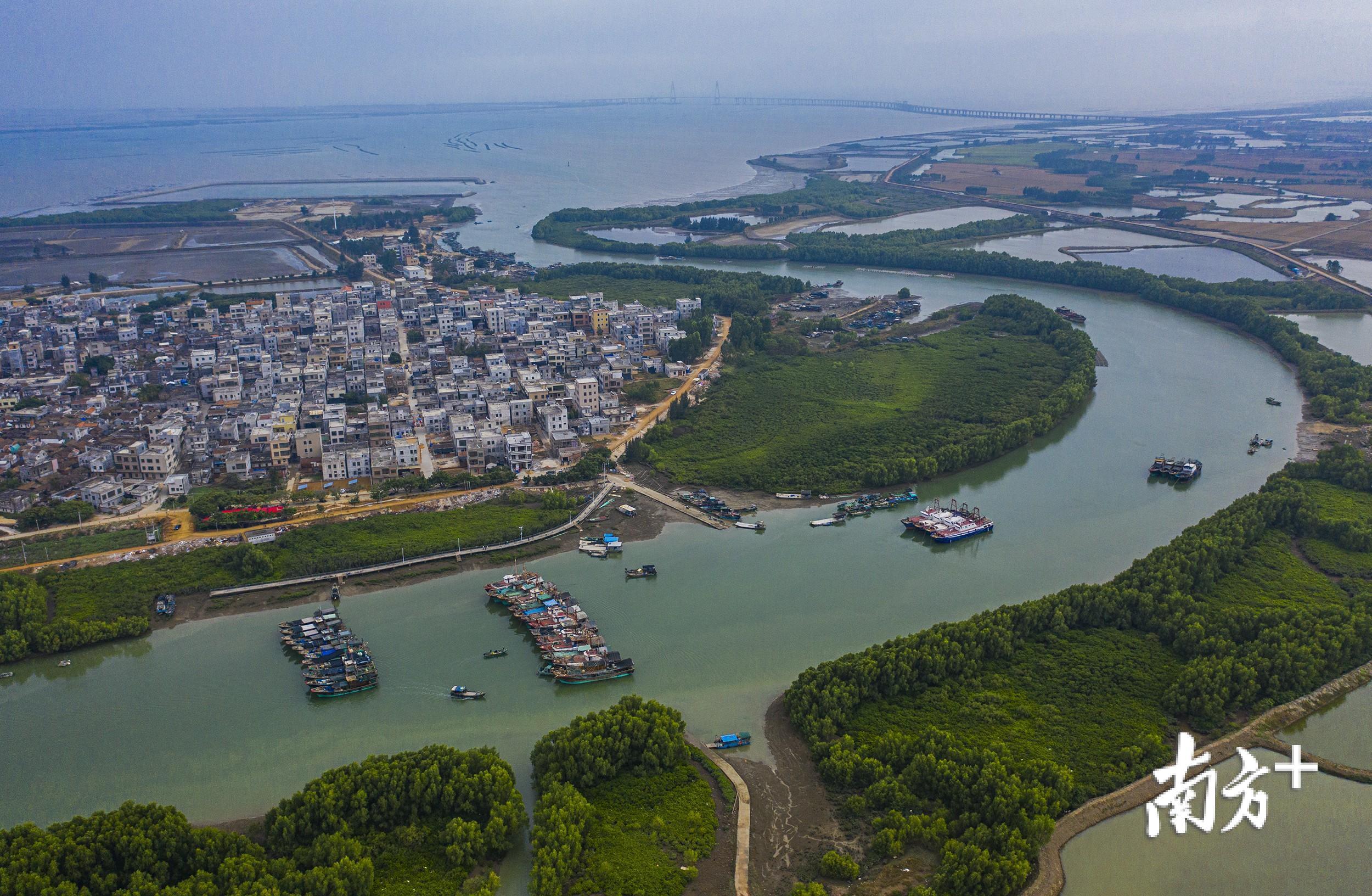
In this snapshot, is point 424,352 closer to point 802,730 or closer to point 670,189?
point 802,730

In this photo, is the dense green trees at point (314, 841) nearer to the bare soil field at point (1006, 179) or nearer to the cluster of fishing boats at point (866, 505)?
the cluster of fishing boats at point (866, 505)

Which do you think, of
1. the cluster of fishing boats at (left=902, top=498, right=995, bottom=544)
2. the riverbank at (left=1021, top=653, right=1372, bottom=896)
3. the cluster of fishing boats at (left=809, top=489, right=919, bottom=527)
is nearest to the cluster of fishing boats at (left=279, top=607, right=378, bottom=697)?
the cluster of fishing boats at (left=809, top=489, right=919, bottom=527)

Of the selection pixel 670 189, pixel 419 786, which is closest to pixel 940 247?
pixel 670 189

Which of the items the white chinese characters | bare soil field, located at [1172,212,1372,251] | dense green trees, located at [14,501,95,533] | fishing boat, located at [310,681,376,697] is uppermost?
bare soil field, located at [1172,212,1372,251]

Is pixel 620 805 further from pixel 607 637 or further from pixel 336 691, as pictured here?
pixel 336 691

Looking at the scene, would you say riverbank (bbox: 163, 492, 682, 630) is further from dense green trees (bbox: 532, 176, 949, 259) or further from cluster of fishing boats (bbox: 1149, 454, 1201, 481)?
dense green trees (bbox: 532, 176, 949, 259)
